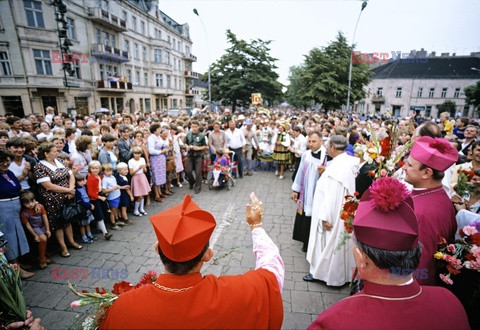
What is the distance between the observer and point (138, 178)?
20.4 ft

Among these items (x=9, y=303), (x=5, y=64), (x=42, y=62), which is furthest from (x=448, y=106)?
(x=5, y=64)

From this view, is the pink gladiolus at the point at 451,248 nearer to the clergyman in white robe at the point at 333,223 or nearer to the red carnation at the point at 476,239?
the red carnation at the point at 476,239

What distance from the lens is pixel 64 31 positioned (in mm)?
10555

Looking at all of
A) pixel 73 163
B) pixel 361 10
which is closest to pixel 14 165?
pixel 73 163

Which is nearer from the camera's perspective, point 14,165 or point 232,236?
point 14,165

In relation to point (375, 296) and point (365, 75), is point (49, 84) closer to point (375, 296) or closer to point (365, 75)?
point (375, 296)

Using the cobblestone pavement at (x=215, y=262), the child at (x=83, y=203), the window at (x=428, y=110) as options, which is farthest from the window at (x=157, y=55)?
the window at (x=428, y=110)

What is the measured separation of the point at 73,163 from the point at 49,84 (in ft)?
67.8

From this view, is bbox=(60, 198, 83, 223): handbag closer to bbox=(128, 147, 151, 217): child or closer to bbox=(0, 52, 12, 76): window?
bbox=(128, 147, 151, 217): child

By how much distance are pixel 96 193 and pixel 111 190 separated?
34cm

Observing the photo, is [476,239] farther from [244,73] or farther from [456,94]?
[456,94]

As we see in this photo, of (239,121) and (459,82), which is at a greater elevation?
(459,82)

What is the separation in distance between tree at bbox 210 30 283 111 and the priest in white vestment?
2856 cm

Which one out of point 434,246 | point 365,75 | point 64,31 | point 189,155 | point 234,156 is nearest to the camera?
point 434,246
